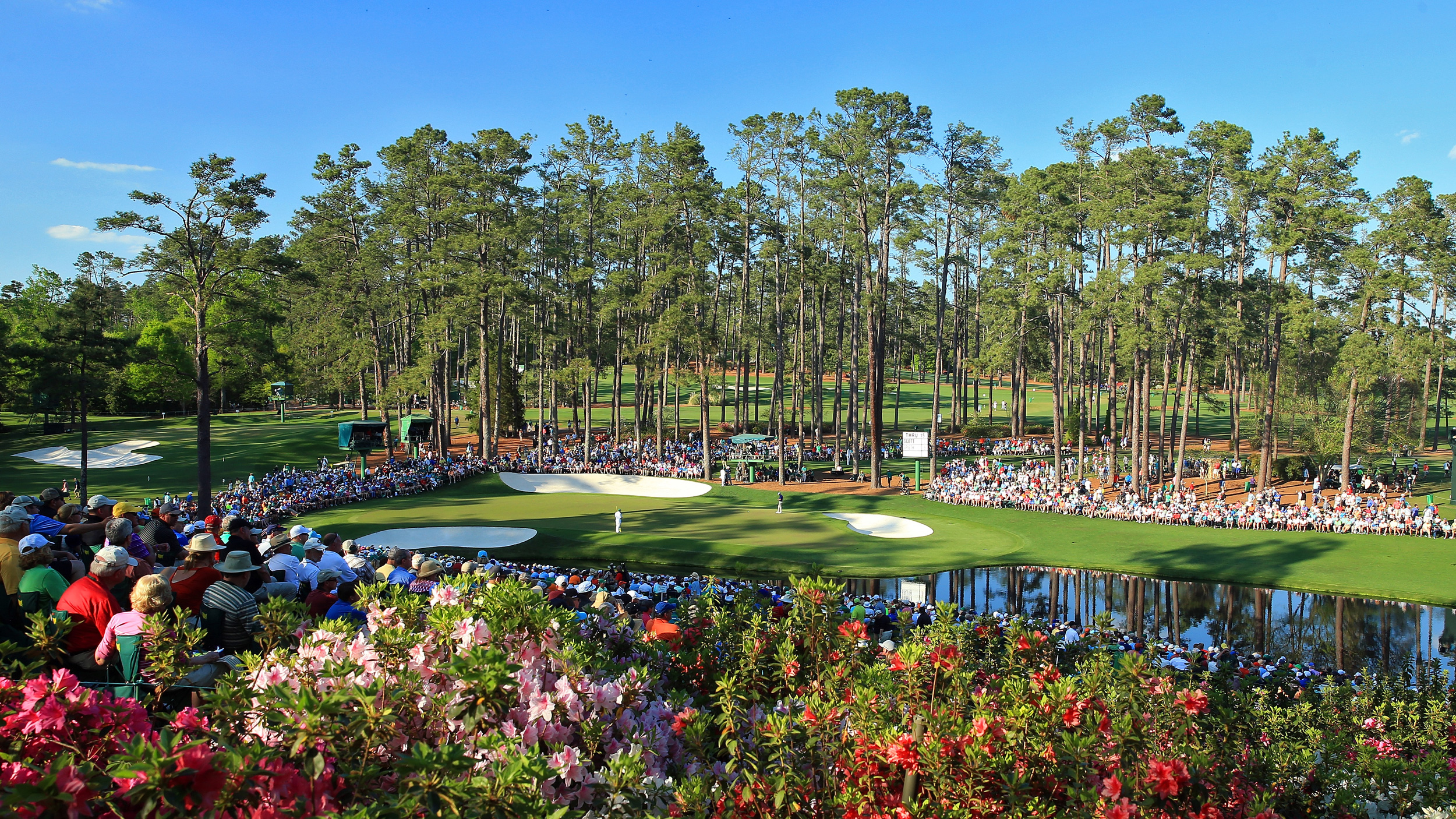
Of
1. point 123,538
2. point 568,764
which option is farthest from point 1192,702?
point 123,538

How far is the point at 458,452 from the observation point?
45.5 m

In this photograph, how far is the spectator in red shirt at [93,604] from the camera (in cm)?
549

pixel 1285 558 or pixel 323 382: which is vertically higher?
pixel 323 382

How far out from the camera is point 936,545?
923 inches

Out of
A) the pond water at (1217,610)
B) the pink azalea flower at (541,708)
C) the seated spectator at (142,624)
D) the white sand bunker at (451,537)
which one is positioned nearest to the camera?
the pink azalea flower at (541,708)

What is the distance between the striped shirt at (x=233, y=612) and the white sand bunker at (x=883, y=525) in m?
20.0

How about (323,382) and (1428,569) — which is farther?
(323,382)

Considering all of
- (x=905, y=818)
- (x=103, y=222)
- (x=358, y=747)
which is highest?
(x=103, y=222)

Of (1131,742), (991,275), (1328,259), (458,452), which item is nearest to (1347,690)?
(1131,742)

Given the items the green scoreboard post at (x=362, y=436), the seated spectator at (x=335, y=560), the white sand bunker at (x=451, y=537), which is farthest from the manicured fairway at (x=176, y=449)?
the seated spectator at (x=335, y=560)

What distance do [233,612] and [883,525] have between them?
22.8 meters

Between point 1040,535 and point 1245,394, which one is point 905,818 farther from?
point 1245,394

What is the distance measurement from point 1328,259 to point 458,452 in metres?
43.4

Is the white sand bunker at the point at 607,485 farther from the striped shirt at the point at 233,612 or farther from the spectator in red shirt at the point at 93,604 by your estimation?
the spectator in red shirt at the point at 93,604
